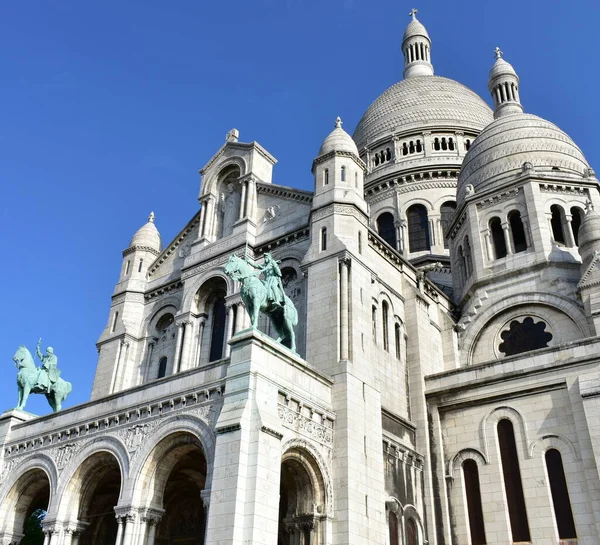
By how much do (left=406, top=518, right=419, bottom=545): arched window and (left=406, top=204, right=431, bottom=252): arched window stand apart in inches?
1001

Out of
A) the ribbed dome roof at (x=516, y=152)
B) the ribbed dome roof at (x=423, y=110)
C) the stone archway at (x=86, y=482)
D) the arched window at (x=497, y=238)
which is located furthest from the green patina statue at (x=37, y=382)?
the ribbed dome roof at (x=423, y=110)

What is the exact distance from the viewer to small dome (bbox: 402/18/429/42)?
7188 cm

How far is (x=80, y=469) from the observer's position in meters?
24.2

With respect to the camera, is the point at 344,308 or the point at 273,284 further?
the point at 344,308

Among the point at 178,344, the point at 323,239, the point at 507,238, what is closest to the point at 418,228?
the point at 507,238

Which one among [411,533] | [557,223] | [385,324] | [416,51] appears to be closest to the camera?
[411,533]

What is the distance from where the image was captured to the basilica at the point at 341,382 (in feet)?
69.7

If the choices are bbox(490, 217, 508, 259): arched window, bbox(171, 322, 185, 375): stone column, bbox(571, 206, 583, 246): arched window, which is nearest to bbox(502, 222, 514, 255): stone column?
bbox(490, 217, 508, 259): arched window

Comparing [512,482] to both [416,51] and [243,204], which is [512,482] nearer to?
[243,204]

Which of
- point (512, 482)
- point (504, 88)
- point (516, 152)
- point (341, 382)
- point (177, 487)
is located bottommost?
point (512, 482)

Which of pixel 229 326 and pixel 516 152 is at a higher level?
pixel 516 152

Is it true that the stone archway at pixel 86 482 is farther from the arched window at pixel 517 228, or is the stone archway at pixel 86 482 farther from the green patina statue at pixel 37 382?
the arched window at pixel 517 228

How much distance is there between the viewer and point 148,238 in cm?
3809

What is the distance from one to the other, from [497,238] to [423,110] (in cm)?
2330
